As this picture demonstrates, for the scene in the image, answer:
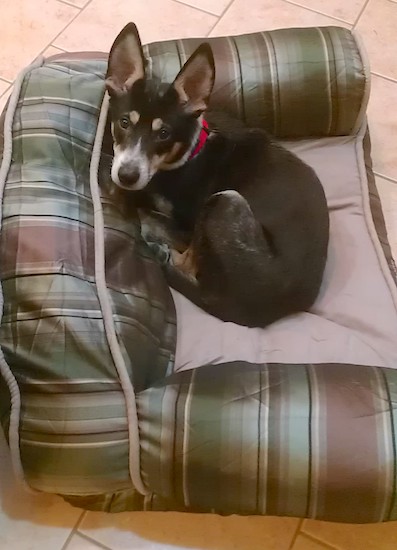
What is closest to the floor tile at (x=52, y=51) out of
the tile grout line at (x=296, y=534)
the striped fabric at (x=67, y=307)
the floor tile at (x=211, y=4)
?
the floor tile at (x=211, y=4)

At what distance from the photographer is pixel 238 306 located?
173 cm

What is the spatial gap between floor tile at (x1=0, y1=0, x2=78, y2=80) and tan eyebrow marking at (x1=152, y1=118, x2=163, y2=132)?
101 cm

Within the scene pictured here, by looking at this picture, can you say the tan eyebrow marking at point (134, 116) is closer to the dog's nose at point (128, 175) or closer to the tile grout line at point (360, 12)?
the dog's nose at point (128, 175)

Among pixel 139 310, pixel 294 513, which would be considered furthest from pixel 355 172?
pixel 294 513

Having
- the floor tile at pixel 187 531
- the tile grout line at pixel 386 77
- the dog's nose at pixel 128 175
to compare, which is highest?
the dog's nose at pixel 128 175

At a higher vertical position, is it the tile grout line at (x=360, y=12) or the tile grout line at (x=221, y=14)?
the tile grout line at (x=221, y=14)

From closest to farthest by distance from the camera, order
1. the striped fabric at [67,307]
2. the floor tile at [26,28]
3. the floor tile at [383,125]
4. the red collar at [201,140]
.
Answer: the striped fabric at [67,307], the red collar at [201,140], the floor tile at [383,125], the floor tile at [26,28]

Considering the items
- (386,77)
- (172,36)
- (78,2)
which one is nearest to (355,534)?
(386,77)

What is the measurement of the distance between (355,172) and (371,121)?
18.8 inches

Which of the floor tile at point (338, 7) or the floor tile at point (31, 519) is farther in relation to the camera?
the floor tile at point (338, 7)

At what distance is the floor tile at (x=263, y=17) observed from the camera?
9.01 feet

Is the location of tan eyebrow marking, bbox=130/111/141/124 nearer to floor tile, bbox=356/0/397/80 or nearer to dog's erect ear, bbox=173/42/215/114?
dog's erect ear, bbox=173/42/215/114

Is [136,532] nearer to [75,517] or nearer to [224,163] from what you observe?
[75,517]

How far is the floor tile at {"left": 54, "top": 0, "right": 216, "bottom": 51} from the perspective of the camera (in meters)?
2.64
